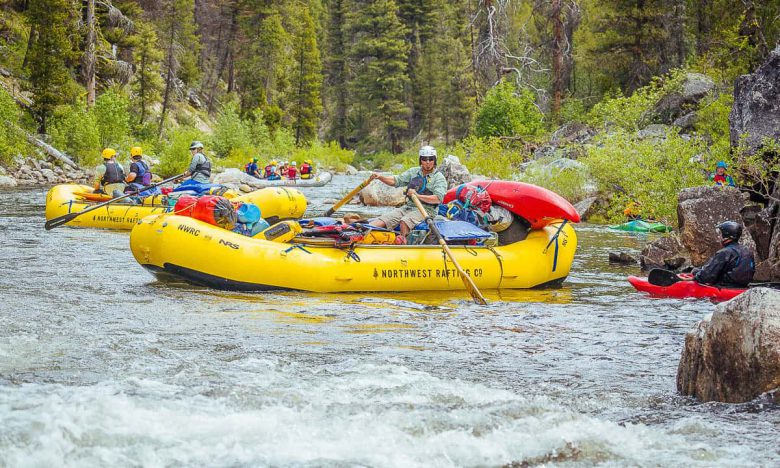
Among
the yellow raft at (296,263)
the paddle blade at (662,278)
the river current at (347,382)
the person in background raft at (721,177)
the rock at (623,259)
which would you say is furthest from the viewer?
the rock at (623,259)

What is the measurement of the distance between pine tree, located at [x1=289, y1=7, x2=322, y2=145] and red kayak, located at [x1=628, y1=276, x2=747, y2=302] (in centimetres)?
4429

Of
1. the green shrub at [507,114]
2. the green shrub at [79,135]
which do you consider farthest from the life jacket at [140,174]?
the green shrub at [507,114]

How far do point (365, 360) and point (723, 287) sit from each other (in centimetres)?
452

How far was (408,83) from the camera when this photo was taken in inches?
2169

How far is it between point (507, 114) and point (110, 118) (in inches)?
551

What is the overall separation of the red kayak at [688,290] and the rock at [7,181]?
19430mm

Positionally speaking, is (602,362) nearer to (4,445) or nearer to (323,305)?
(323,305)

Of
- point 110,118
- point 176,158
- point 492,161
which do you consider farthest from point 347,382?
point 110,118

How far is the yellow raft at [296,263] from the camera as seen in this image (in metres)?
8.14

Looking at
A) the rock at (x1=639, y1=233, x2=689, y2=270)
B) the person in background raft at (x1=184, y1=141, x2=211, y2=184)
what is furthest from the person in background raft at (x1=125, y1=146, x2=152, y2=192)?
the rock at (x1=639, y1=233, x2=689, y2=270)

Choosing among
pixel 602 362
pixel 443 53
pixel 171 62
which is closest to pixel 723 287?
pixel 602 362

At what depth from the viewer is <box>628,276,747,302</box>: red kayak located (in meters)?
8.34

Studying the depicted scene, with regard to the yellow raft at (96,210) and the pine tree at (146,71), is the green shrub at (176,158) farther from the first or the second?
the yellow raft at (96,210)

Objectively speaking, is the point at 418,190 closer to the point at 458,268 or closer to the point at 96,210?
the point at 458,268
